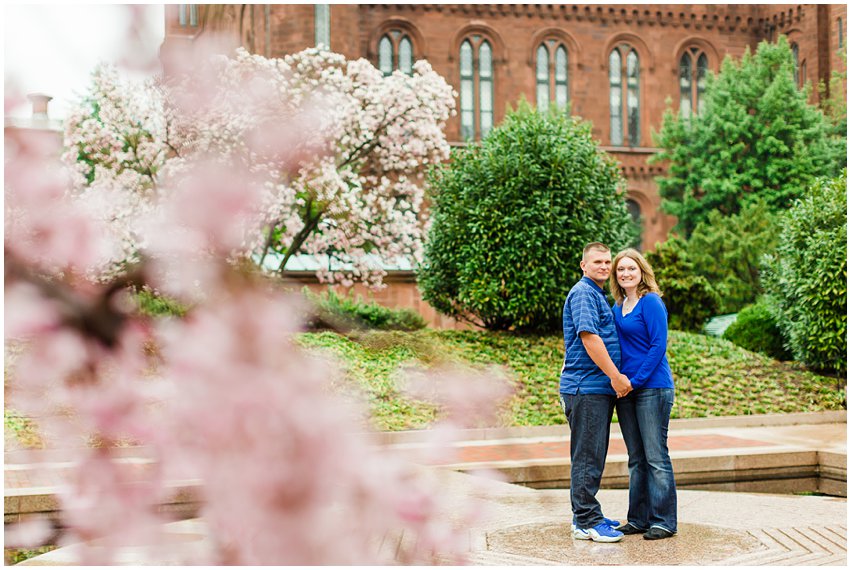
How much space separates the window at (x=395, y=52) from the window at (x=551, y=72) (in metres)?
4.61

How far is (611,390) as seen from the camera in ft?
18.2

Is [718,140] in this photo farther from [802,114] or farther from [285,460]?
[285,460]

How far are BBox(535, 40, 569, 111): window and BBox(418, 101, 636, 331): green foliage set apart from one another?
18555 millimetres

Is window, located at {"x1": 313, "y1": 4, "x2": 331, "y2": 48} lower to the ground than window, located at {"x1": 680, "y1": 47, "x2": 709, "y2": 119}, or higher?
higher

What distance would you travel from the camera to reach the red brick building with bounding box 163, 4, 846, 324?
32.3 metres

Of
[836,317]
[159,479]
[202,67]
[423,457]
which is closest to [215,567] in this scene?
[159,479]

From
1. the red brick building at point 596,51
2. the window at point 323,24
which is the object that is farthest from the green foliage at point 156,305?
the red brick building at point 596,51

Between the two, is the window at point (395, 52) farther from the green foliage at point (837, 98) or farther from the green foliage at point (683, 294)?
the green foliage at point (683, 294)

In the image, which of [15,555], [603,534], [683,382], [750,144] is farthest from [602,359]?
[750,144]

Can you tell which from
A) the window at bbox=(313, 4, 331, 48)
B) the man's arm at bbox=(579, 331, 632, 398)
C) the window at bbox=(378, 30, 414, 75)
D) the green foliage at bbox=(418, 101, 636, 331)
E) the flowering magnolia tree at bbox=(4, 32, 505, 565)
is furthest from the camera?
the window at bbox=(378, 30, 414, 75)

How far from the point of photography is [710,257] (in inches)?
915

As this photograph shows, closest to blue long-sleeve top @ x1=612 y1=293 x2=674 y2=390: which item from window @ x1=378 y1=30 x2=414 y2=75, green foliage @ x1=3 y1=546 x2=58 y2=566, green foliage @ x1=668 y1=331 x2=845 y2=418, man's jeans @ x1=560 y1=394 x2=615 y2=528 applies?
man's jeans @ x1=560 y1=394 x2=615 y2=528

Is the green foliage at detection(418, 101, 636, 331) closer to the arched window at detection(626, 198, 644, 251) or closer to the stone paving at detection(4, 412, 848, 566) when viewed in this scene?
the stone paving at detection(4, 412, 848, 566)

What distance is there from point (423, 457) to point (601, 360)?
3894mm
